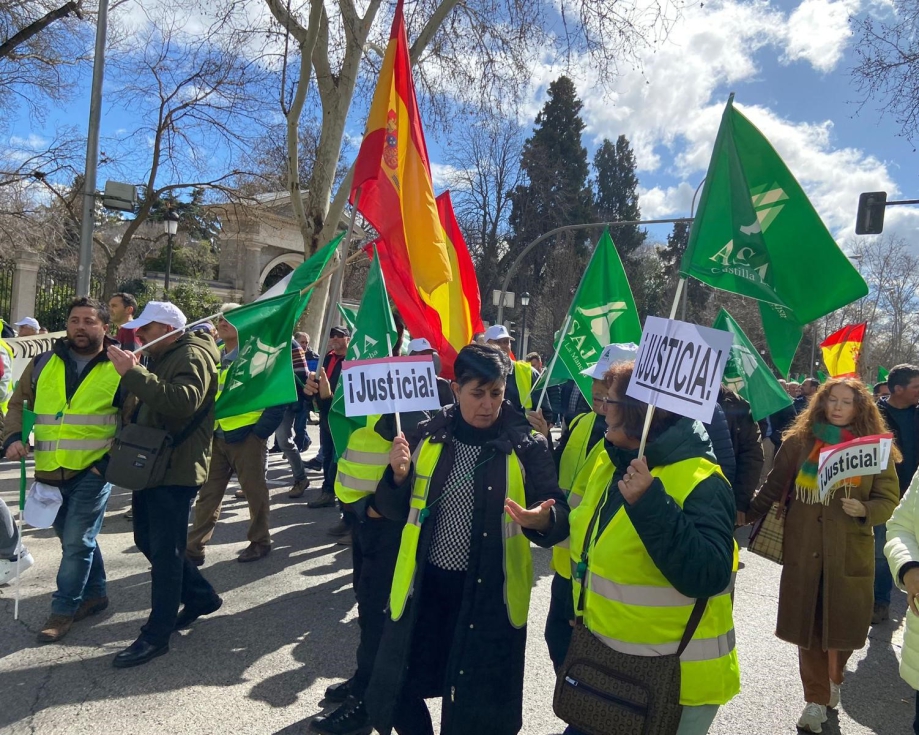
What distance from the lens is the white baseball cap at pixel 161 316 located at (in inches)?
159

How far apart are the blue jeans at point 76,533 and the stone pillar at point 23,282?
14404 millimetres

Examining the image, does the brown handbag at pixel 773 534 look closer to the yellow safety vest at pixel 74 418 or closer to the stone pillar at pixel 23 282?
the yellow safety vest at pixel 74 418

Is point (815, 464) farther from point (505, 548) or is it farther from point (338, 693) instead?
point (338, 693)

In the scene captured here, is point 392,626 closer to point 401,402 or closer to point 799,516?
point 401,402

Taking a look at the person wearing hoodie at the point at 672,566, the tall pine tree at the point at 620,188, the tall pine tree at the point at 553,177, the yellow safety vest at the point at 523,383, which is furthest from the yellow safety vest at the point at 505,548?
the tall pine tree at the point at 620,188

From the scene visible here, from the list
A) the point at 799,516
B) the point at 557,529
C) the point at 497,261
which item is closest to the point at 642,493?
the point at 557,529

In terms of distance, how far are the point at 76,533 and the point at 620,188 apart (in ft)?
166

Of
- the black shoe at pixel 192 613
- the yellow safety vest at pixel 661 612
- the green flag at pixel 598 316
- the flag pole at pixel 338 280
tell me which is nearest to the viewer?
the yellow safety vest at pixel 661 612

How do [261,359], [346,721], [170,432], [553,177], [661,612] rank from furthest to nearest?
1. [553,177]
2. [261,359]
3. [170,432]
4. [346,721]
5. [661,612]

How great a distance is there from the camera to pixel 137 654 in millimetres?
3840

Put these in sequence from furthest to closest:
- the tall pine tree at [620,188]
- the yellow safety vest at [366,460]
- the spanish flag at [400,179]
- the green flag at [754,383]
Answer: the tall pine tree at [620,188] → the green flag at [754,383] → the spanish flag at [400,179] → the yellow safety vest at [366,460]

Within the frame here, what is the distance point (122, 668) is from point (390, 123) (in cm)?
357

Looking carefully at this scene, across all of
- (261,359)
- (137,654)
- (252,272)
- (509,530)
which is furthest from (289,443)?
(252,272)

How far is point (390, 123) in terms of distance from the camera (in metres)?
4.45
